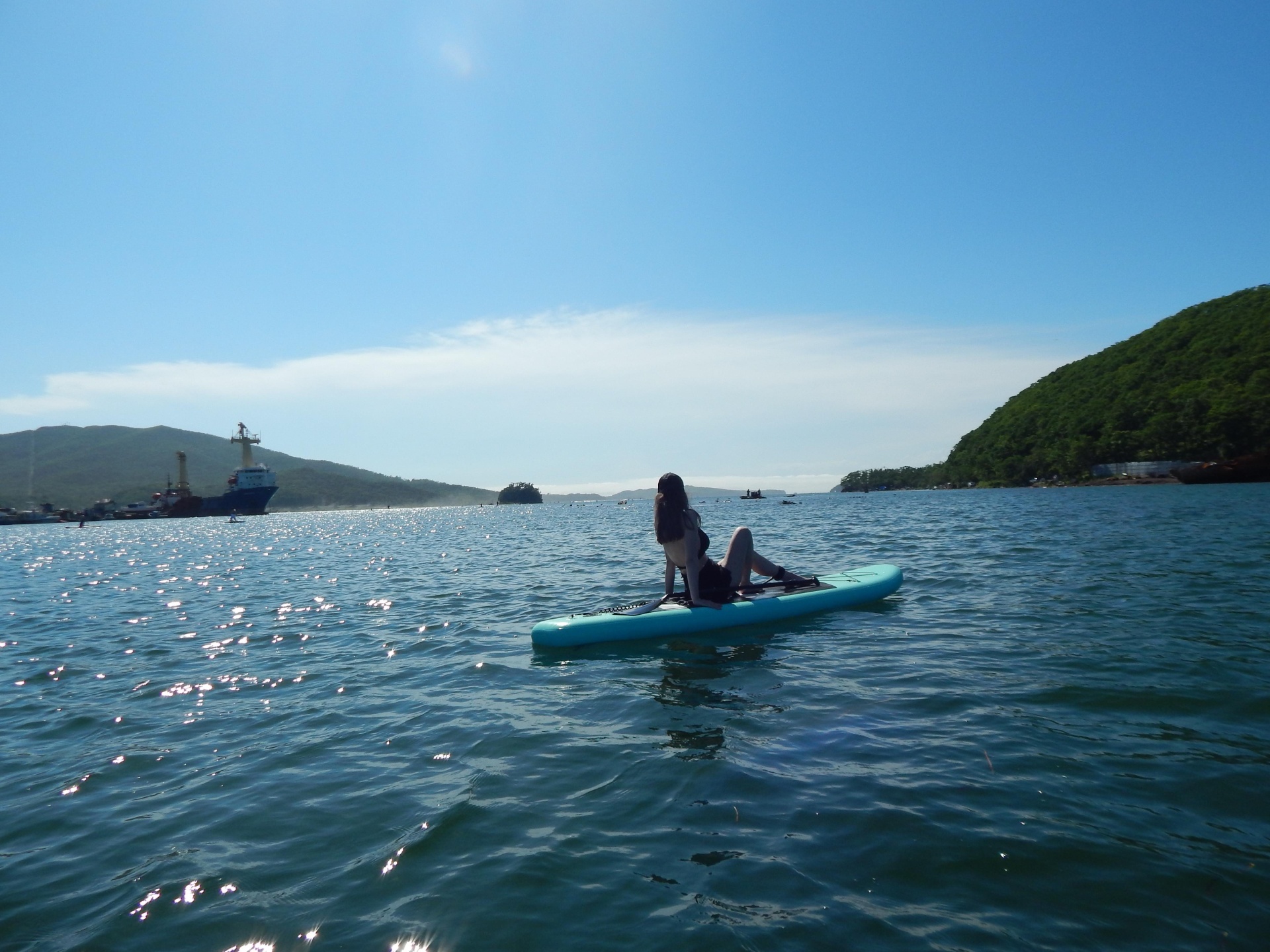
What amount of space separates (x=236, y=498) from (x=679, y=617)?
13534 centimetres

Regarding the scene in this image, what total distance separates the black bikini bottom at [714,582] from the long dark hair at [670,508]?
888mm

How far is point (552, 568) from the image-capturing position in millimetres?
20328

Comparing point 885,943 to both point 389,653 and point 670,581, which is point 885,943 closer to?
point 670,581

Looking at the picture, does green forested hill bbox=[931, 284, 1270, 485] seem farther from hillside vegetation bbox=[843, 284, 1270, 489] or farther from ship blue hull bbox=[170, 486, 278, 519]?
ship blue hull bbox=[170, 486, 278, 519]

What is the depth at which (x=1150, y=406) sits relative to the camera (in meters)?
91.9

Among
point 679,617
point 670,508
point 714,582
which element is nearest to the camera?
point 670,508

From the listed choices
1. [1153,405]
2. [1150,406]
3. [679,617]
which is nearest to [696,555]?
[679,617]

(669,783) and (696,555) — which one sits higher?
(696,555)

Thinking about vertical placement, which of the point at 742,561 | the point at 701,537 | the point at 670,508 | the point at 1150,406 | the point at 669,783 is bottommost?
the point at 669,783

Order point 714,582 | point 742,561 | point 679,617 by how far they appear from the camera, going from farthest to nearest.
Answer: point 742,561 < point 714,582 < point 679,617

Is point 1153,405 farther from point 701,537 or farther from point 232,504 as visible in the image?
point 232,504

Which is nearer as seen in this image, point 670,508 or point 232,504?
point 670,508

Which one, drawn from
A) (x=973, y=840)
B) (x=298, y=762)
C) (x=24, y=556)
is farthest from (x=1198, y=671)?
(x=24, y=556)

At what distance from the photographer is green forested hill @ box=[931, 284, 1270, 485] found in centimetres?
7831
